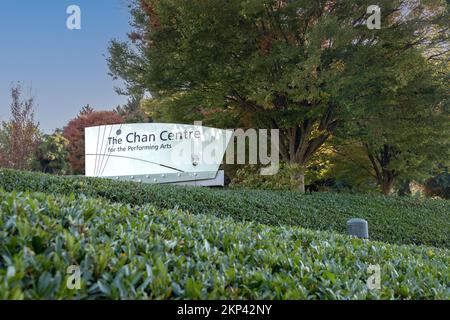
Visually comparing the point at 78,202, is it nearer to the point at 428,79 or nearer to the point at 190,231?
the point at 190,231

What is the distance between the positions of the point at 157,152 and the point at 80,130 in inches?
527

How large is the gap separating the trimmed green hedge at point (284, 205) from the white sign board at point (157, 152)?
1.58 m

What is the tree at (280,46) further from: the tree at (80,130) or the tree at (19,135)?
the tree at (80,130)

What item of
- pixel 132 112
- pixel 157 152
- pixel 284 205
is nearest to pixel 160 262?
pixel 284 205

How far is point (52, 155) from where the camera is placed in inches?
671

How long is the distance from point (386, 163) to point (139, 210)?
12.7 m

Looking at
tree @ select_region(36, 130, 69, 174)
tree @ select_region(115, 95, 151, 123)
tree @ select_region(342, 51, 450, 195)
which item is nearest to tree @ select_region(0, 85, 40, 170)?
tree @ select_region(36, 130, 69, 174)

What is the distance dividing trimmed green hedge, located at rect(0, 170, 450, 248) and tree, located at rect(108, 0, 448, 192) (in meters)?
2.17

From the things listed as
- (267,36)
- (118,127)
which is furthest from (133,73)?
(267,36)

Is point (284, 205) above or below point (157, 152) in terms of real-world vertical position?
below

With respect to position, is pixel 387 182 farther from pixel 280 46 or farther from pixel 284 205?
pixel 284 205

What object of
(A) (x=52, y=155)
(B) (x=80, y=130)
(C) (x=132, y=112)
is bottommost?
(A) (x=52, y=155)

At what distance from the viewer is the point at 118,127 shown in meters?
9.80

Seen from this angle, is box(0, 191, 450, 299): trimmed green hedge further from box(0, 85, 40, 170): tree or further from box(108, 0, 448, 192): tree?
box(0, 85, 40, 170): tree
